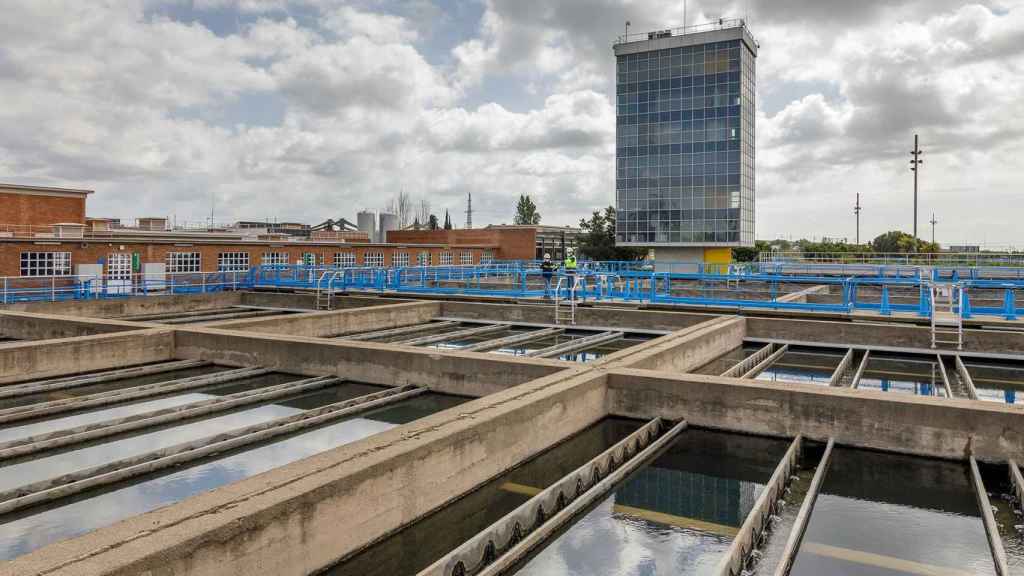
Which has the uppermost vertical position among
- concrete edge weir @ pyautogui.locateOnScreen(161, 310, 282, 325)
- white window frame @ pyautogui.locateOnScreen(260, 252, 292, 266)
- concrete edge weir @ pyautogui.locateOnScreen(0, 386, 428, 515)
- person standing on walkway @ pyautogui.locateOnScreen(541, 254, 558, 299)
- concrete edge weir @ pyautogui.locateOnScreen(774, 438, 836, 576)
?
white window frame @ pyautogui.locateOnScreen(260, 252, 292, 266)

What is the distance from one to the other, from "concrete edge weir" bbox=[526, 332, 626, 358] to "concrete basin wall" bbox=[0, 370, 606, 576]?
23.6ft

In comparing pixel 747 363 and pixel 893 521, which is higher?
pixel 747 363

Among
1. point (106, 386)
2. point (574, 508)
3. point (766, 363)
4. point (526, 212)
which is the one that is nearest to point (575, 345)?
point (766, 363)

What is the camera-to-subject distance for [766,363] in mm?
16250

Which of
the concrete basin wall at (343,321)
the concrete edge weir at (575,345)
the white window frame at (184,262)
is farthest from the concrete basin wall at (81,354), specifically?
the white window frame at (184,262)

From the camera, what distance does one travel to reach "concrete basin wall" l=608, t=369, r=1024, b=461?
9.31 m

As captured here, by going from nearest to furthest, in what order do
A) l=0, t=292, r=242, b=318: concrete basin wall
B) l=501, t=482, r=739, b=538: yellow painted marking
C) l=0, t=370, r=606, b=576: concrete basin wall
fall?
1. l=0, t=370, r=606, b=576: concrete basin wall
2. l=501, t=482, r=739, b=538: yellow painted marking
3. l=0, t=292, r=242, b=318: concrete basin wall

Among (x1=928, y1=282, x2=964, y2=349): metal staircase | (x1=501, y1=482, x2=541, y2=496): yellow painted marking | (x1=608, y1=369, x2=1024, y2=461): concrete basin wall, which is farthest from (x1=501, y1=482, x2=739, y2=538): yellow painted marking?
(x1=928, y1=282, x2=964, y2=349): metal staircase

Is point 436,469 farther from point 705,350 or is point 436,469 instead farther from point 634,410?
point 705,350

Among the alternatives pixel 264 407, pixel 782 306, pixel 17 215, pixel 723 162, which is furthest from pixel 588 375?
pixel 723 162

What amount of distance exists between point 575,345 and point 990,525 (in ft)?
37.8

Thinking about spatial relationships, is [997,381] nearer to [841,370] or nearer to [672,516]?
[841,370]

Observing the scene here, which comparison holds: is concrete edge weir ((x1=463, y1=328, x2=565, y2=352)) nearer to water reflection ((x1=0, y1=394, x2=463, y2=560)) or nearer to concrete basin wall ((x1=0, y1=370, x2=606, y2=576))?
water reflection ((x1=0, y1=394, x2=463, y2=560))

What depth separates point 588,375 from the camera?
11.4 metres
